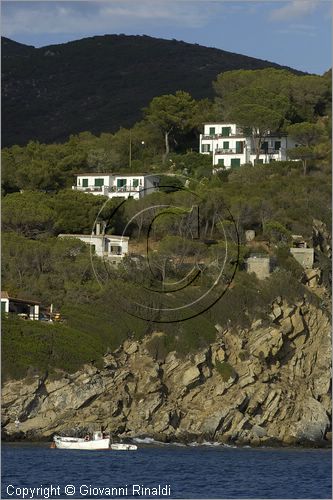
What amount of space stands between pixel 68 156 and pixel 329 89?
11567 millimetres

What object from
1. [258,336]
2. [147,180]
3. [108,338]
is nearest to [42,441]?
[108,338]

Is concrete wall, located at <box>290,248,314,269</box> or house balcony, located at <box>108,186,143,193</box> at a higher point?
house balcony, located at <box>108,186,143,193</box>

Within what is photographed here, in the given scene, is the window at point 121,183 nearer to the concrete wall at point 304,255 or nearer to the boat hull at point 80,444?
the concrete wall at point 304,255

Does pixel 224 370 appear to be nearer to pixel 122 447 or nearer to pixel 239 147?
pixel 122 447

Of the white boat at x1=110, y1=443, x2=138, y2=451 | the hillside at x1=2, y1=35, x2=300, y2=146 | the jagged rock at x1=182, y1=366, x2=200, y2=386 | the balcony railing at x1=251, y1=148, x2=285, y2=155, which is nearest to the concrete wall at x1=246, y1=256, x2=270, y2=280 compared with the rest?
the jagged rock at x1=182, y1=366, x2=200, y2=386

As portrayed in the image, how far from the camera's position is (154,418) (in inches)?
2307

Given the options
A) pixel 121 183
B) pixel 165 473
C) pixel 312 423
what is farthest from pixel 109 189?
pixel 165 473

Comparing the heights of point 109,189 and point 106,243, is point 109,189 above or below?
above

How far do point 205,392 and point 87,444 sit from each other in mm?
6933

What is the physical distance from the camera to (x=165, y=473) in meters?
43.8

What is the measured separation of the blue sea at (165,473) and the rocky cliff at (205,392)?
1.85 m

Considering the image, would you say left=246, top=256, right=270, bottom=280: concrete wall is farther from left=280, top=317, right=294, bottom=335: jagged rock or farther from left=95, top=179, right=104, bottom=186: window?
left=95, top=179, right=104, bottom=186: window

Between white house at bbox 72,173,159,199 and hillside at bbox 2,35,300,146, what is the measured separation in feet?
91.7

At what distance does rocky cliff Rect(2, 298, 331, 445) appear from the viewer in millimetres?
57094
